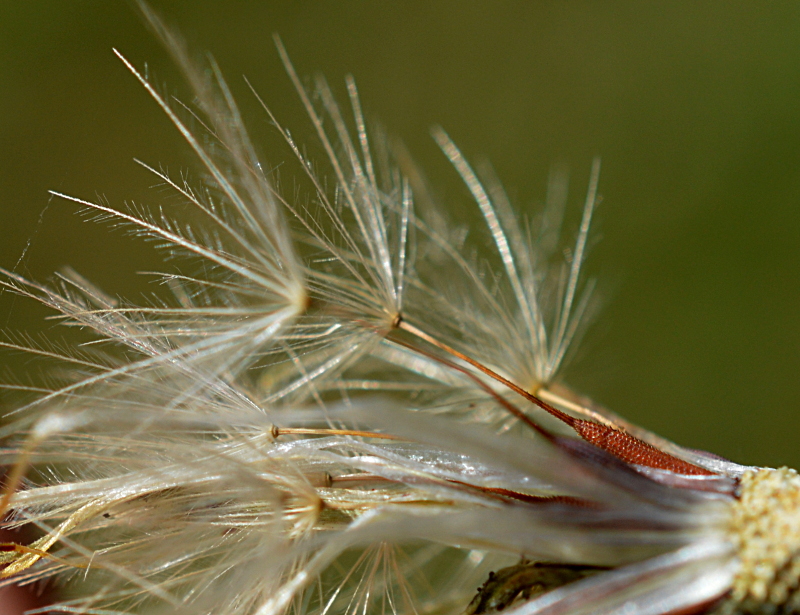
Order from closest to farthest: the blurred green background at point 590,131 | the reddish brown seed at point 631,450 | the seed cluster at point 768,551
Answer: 1. the seed cluster at point 768,551
2. the reddish brown seed at point 631,450
3. the blurred green background at point 590,131

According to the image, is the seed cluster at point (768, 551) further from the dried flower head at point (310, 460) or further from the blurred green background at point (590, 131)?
the blurred green background at point (590, 131)

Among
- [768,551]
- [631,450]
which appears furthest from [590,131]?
[768,551]

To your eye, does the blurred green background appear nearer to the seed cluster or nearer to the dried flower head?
the dried flower head

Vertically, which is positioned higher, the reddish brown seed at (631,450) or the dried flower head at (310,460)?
the reddish brown seed at (631,450)

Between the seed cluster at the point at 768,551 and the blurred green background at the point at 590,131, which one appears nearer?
the seed cluster at the point at 768,551

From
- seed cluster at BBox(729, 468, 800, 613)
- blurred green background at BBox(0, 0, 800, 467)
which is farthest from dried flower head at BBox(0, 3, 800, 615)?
blurred green background at BBox(0, 0, 800, 467)

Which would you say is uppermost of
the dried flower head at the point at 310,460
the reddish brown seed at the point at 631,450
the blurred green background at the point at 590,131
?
the blurred green background at the point at 590,131

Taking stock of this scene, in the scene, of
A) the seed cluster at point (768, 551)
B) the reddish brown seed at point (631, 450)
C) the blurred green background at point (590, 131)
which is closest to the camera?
the seed cluster at point (768, 551)

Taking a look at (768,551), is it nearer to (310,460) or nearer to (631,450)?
(631,450)

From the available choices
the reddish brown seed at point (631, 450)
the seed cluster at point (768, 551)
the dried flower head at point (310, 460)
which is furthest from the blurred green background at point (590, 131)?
the seed cluster at point (768, 551)
